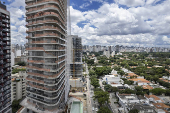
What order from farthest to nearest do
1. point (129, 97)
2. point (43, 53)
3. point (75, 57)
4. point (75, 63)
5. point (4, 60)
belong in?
point (75, 57)
point (75, 63)
point (129, 97)
point (4, 60)
point (43, 53)

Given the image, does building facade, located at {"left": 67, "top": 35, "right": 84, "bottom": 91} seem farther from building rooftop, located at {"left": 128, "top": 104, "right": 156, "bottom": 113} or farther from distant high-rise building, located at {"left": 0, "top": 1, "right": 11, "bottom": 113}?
distant high-rise building, located at {"left": 0, "top": 1, "right": 11, "bottom": 113}

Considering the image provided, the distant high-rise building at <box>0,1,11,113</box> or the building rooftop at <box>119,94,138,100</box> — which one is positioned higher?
the distant high-rise building at <box>0,1,11,113</box>

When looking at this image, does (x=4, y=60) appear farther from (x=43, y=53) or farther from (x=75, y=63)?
(x=75, y=63)

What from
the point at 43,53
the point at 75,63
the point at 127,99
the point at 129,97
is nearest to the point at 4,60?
the point at 43,53

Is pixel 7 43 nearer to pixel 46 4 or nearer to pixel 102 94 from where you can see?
pixel 46 4

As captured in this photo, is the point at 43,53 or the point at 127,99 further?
the point at 127,99

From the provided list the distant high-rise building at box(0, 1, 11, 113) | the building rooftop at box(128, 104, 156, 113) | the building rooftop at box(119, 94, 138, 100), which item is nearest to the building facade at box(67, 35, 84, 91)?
the building rooftop at box(119, 94, 138, 100)

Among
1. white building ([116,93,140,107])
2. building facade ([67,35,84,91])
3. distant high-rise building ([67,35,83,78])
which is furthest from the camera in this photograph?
distant high-rise building ([67,35,83,78])

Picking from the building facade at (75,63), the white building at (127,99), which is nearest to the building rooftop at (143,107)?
the white building at (127,99)

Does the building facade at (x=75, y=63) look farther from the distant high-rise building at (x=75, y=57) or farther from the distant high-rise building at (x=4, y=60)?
the distant high-rise building at (x=4, y=60)
